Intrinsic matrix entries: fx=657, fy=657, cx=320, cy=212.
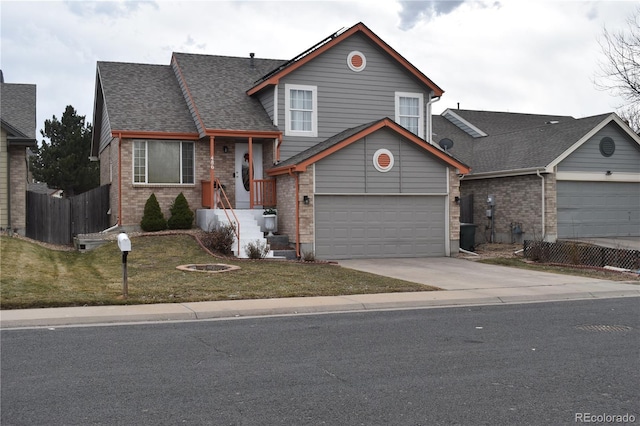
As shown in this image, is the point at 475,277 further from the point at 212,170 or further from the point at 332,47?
the point at 332,47

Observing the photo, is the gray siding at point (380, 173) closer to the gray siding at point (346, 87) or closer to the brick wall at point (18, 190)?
the gray siding at point (346, 87)

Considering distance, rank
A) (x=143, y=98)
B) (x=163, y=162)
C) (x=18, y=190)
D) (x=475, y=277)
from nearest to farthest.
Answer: (x=475, y=277), (x=18, y=190), (x=163, y=162), (x=143, y=98)

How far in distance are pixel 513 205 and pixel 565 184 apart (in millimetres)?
2207

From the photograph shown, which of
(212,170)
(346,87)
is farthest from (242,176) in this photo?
(346,87)

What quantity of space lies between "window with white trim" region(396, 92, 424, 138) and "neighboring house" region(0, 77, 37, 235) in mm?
13709

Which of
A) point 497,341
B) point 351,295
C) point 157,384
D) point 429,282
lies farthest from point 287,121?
→ point 157,384

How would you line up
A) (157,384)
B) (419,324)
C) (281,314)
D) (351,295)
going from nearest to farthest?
(157,384) → (419,324) → (281,314) → (351,295)

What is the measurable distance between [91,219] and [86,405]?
67.8 ft

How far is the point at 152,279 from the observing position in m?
15.1

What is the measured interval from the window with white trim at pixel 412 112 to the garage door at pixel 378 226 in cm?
416

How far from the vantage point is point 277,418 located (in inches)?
229

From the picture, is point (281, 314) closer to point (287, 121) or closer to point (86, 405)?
point (86, 405)

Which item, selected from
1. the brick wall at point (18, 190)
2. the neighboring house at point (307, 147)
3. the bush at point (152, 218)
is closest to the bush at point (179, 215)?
the bush at point (152, 218)

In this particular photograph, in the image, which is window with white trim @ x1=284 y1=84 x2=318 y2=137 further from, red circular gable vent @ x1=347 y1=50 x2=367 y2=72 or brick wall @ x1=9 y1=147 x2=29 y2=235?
brick wall @ x1=9 y1=147 x2=29 y2=235
